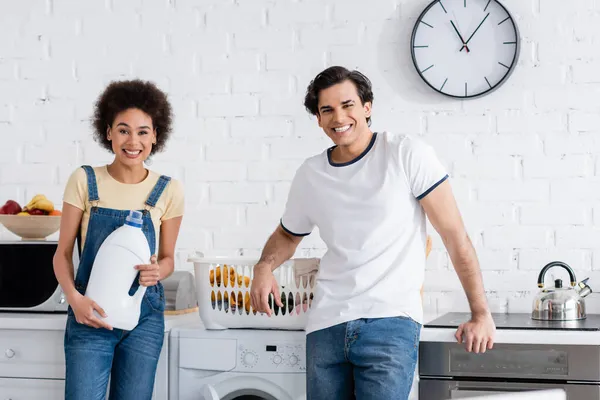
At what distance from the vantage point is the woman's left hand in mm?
2250

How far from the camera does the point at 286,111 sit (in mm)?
3119

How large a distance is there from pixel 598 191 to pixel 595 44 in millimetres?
530

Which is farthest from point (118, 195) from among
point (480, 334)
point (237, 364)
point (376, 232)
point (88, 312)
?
point (480, 334)

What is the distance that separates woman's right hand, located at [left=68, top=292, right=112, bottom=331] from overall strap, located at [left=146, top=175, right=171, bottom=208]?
1.09 feet

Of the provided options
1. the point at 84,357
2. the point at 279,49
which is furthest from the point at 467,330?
the point at 279,49

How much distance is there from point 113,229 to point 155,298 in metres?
0.24

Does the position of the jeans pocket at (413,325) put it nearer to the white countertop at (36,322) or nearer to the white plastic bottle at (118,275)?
the white plastic bottle at (118,275)

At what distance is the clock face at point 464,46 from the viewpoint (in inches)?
116

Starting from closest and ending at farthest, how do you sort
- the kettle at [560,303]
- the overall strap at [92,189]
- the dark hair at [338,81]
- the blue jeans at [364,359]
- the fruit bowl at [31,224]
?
the blue jeans at [364,359], the dark hair at [338,81], the overall strap at [92,189], the kettle at [560,303], the fruit bowl at [31,224]

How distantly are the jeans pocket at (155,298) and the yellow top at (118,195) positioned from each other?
161 millimetres

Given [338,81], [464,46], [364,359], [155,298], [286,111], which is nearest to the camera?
[364,359]

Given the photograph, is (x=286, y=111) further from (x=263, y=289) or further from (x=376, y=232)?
(x=376, y=232)

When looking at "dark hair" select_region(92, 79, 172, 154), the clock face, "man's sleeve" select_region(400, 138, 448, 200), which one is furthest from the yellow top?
the clock face

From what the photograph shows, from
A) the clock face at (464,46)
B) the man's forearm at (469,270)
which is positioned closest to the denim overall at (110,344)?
the man's forearm at (469,270)
